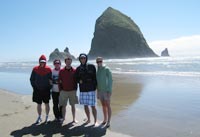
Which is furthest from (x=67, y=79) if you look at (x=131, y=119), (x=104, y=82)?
(x=131, y=119)

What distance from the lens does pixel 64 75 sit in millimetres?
7547

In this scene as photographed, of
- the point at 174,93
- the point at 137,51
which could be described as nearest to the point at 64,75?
the point at 174,93

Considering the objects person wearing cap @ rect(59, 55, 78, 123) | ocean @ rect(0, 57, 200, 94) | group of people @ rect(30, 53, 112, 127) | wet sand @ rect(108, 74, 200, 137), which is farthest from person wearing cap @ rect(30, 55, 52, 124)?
ocean @ rect(0, 57, 200, 94)

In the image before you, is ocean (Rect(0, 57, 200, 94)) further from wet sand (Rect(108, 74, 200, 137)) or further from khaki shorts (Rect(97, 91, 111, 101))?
khaki shorts (Rect(97, 91, 111, 101))

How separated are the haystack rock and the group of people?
4368 inches

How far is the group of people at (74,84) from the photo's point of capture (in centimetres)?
739

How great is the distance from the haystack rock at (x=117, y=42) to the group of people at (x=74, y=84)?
110938 millimetres

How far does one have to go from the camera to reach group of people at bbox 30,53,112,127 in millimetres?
7391

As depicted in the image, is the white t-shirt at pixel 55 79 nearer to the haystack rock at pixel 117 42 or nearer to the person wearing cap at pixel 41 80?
the person wearing cap at pixel 41 80

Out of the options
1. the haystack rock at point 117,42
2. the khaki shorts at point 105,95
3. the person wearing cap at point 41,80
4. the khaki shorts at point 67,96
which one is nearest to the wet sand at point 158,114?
the khaki shorts at point 105,95

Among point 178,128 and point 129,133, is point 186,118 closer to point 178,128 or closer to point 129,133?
point 178,128

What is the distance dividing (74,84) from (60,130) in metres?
1.24

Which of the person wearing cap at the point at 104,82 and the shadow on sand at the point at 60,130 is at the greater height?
the person wearing cap at the point at 104,82

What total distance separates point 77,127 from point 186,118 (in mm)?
3258
